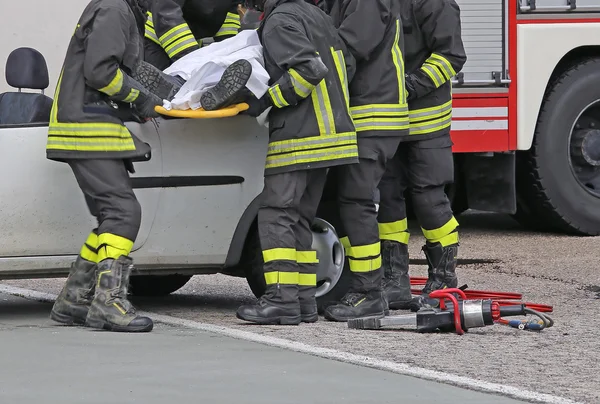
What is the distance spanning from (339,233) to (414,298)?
62 centimetres

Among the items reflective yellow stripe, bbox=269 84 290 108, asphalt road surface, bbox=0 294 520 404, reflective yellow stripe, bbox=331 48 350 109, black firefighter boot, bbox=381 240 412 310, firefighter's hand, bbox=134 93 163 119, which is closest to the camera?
asphalt road surface, bbox=0 294 520 404

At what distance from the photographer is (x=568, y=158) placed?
10.7 metres

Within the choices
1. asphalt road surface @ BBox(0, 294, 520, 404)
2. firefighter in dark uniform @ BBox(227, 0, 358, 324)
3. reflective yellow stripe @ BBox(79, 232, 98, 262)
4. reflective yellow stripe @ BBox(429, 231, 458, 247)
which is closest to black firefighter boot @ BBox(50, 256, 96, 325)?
reflective yellow stripe @ BBox(79, 232, 98, 262)

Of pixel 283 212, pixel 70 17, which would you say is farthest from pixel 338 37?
pixel 70 17

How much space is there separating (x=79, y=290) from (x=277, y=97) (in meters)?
1.32

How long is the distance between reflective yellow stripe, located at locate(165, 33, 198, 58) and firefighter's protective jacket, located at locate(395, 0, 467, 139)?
1241 mm

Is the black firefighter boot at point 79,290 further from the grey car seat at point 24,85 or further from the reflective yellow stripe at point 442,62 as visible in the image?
the reflective yellow stripe at point 442,62

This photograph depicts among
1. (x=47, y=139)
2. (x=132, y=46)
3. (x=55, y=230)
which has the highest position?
(x=132, y=46)

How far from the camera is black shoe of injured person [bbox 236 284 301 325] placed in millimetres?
6871

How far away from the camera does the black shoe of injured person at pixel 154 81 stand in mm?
6715

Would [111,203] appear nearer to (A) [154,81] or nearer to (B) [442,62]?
(A) [154,81]

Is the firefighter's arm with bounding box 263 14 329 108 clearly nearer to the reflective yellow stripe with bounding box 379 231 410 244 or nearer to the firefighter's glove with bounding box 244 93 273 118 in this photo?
the firefighter's glove with bounding box 244 93 273 118

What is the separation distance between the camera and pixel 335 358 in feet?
19.1

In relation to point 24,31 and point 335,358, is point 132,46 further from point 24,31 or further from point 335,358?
point 24,31
